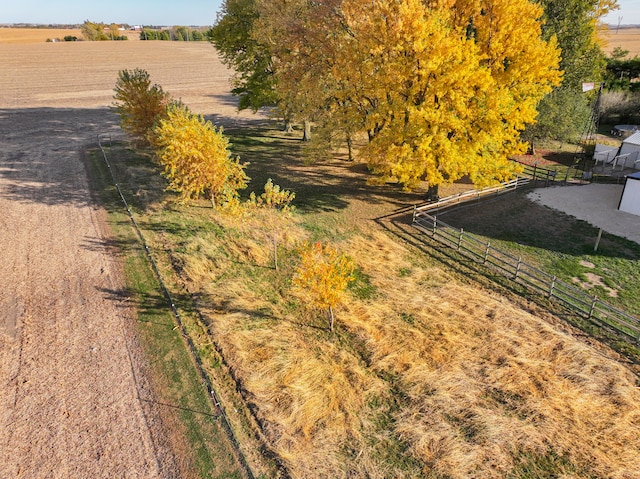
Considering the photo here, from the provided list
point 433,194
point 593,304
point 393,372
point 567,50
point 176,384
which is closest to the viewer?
point 176,384

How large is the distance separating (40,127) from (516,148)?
152ft

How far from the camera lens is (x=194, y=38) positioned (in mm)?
139250

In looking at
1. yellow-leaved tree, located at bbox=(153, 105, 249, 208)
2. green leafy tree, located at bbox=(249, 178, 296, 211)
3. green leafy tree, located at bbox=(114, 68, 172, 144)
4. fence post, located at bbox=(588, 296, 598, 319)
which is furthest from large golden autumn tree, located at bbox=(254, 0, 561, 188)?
green leafy tree, located at bbox=(114, 68, 172, 144)

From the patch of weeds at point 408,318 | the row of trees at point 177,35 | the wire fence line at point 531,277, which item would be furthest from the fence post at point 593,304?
the row of trees at point 177,35

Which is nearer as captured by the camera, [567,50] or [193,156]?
[193,156]

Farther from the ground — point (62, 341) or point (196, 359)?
point (196, 359)

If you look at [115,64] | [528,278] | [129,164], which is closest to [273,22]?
[129,164]

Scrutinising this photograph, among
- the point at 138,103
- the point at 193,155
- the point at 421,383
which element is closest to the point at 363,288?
the point at 421,383

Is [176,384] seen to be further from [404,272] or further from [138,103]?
[138,103]

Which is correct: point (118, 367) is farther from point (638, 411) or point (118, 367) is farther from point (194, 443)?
point (638, 411)

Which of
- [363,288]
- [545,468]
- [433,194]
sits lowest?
[545,468]

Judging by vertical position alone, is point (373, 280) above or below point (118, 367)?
above

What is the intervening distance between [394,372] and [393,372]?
34mm

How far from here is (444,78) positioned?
2025cm
